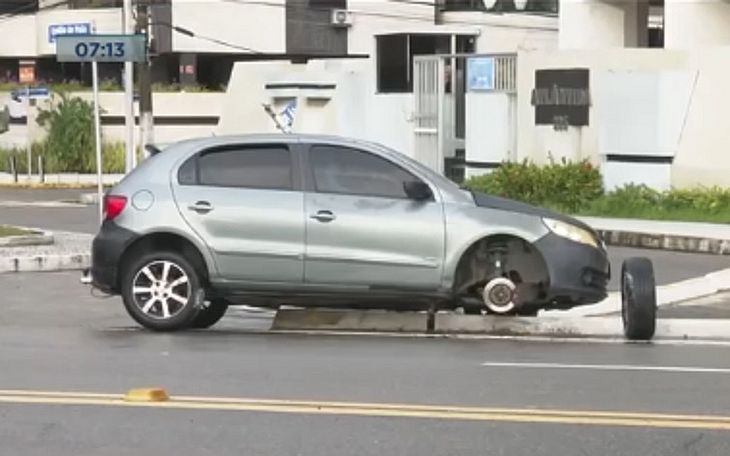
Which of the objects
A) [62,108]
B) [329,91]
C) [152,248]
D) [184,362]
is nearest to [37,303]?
[152,248]

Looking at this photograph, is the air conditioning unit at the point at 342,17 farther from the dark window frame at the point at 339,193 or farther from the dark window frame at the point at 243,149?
the dark window frame at the point at 339,193

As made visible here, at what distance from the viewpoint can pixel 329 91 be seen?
3219 centimetres

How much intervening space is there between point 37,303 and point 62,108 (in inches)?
1271

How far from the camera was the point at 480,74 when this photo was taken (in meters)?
26.0

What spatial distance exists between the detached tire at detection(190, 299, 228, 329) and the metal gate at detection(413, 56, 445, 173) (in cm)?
1616

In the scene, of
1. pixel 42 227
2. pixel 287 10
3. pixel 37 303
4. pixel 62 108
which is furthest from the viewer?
pixel 287 10

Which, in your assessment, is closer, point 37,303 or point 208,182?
point 208,182

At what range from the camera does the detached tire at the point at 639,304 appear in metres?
10.6

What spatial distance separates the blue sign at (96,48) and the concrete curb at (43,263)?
2.59m

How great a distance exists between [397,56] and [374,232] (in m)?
20.2

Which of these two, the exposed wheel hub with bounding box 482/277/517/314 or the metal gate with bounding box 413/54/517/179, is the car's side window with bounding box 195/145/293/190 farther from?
the metal gate with bounding box 413/54/517/179

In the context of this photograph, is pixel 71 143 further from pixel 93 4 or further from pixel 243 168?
pixel 243 168

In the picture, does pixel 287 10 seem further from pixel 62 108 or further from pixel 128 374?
pixel 128 374

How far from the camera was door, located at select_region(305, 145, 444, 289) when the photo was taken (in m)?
10.7
